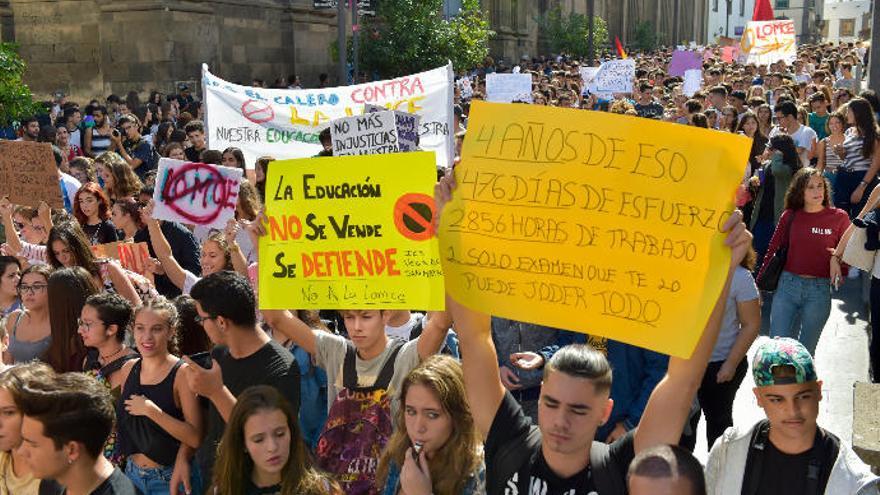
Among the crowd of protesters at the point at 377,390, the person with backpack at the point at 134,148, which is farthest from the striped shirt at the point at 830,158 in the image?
the person with backpack at the point at 134,148

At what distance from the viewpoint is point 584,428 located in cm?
330

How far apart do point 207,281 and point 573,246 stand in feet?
6.08

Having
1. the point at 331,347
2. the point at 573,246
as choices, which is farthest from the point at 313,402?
the point at 573,246

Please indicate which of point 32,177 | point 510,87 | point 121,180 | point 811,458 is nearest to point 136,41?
point 510,87

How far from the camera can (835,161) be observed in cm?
1173

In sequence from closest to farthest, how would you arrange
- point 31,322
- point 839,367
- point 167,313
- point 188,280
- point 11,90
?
1. point 167,313
2. point 31,322
3. point 188,280
4. point 839,367
5. point 11,90

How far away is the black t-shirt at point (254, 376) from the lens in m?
4.45

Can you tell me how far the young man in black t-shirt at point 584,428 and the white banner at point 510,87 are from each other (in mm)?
13683

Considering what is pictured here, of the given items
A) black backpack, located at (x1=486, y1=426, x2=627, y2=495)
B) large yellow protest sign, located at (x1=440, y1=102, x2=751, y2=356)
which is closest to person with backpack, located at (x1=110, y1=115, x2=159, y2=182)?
large yellow protest sign, located at (x1=440, y1=102, x2=751, y2=356)

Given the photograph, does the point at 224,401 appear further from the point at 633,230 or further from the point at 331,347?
the point at 633,230

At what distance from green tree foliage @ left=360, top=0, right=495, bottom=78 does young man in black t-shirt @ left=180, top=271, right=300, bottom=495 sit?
17.3 metres

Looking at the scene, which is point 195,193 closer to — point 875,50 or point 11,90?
point 11,90

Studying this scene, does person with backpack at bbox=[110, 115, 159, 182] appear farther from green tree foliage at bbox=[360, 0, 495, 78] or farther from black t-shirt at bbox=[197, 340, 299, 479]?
green tree foliage at bbox=[360, 0, 495, 78]

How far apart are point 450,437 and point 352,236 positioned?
1.33m
